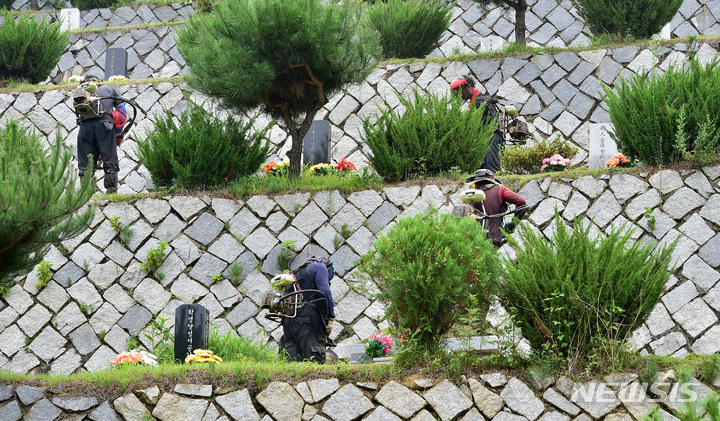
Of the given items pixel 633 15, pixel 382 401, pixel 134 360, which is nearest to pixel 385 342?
pixel 382 401

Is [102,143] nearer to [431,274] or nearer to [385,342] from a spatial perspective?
[385,342]

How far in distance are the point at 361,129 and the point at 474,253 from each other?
6.95 metres

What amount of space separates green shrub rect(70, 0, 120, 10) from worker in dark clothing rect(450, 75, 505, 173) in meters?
11.6

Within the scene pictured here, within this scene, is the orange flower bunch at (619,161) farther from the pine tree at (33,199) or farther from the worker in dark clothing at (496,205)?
the pine tree at (33,199)

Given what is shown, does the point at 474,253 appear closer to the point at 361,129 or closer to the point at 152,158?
the point at 152,158

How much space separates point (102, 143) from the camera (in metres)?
13.2

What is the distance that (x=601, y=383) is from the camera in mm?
8109

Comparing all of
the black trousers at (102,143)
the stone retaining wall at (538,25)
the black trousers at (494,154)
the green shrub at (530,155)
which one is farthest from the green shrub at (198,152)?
the stone retaining wall at (538,25)

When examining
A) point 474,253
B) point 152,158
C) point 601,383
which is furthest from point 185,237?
point 601,383

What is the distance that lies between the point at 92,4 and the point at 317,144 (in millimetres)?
10730

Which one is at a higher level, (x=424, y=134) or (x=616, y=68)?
(x=616, y=68)

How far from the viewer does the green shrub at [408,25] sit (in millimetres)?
17094

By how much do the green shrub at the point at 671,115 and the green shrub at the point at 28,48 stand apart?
10290mm

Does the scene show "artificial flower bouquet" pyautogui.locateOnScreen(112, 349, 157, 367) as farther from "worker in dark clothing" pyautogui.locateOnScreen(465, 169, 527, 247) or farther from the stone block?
"worker in dark clothing" pyautogui.locateOnScreen(465, 169, 527, 247)
